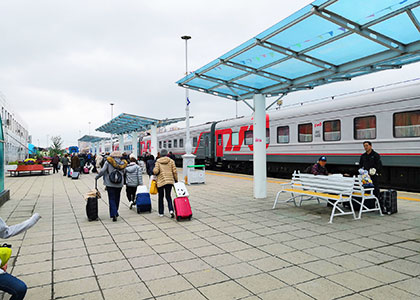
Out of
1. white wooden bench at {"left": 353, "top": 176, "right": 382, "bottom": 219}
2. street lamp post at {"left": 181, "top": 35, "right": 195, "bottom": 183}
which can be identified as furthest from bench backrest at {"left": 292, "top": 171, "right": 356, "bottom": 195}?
street lamp post at {"left": 181, "top": 35, "right": 195, "bottom": 183}

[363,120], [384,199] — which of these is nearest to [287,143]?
[363,120]

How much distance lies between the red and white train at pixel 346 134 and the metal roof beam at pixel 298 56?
408 centimetres

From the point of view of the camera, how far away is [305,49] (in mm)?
6820

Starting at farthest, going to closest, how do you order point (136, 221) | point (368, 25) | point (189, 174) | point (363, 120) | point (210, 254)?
point (189, 174), point (363, 120), point (136, 221), point (368, 25), point (210, 254)

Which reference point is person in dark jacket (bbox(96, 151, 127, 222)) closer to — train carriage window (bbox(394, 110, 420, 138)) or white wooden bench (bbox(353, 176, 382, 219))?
white wooden bench (bbox(353, 176, 382, 219))

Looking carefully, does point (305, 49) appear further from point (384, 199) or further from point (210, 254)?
point (210, 254)

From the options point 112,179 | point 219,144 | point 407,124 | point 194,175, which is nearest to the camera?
point 112,179

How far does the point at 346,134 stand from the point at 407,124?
6.92 ft

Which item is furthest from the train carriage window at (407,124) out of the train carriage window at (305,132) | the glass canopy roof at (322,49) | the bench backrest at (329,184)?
the bench backrest at (329,184)

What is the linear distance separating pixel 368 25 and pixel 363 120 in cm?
632

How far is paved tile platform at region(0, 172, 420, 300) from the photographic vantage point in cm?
339

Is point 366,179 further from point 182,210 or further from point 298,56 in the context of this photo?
point 182,210

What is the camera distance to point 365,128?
11117 mm

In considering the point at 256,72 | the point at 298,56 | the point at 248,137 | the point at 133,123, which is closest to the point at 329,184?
the point at 298,56
